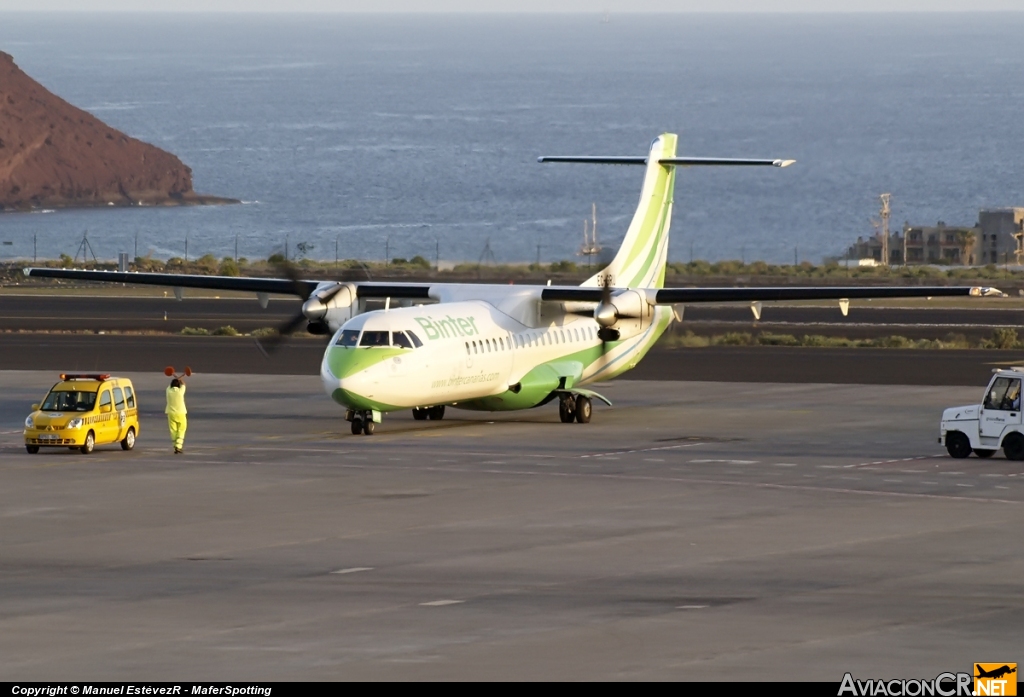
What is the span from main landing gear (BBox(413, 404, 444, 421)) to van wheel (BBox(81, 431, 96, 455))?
29.0 feet

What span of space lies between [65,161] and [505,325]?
137 metres

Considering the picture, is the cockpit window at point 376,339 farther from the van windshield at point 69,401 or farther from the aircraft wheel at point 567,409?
the aircraft wheel at point 567,409

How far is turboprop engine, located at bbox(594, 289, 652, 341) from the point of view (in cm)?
3962

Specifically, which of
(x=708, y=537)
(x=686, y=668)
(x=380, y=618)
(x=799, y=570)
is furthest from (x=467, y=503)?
(x=686, y=668)

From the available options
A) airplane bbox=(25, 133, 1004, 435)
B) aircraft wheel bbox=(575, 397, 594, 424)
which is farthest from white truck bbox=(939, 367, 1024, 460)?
aircraft wheel bbox=(575, 397, 594, 424)

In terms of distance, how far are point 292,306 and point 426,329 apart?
39287 millimetres

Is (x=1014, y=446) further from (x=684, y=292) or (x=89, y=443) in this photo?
(x=89, y=443)

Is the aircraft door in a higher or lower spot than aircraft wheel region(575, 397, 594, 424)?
higher

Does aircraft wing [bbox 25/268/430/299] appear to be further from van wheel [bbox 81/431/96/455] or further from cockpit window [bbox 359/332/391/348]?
van wheel [bbox 81/431/96/455]

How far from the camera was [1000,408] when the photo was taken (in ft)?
108

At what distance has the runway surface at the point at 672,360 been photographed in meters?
50.8

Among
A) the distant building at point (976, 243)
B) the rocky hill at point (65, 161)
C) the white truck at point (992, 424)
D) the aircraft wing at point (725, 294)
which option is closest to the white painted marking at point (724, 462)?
the white truck at point (992, 424)

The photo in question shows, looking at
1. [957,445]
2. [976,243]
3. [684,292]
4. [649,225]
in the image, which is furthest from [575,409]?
[976,243]

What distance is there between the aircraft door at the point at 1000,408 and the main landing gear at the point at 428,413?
1304 cm
